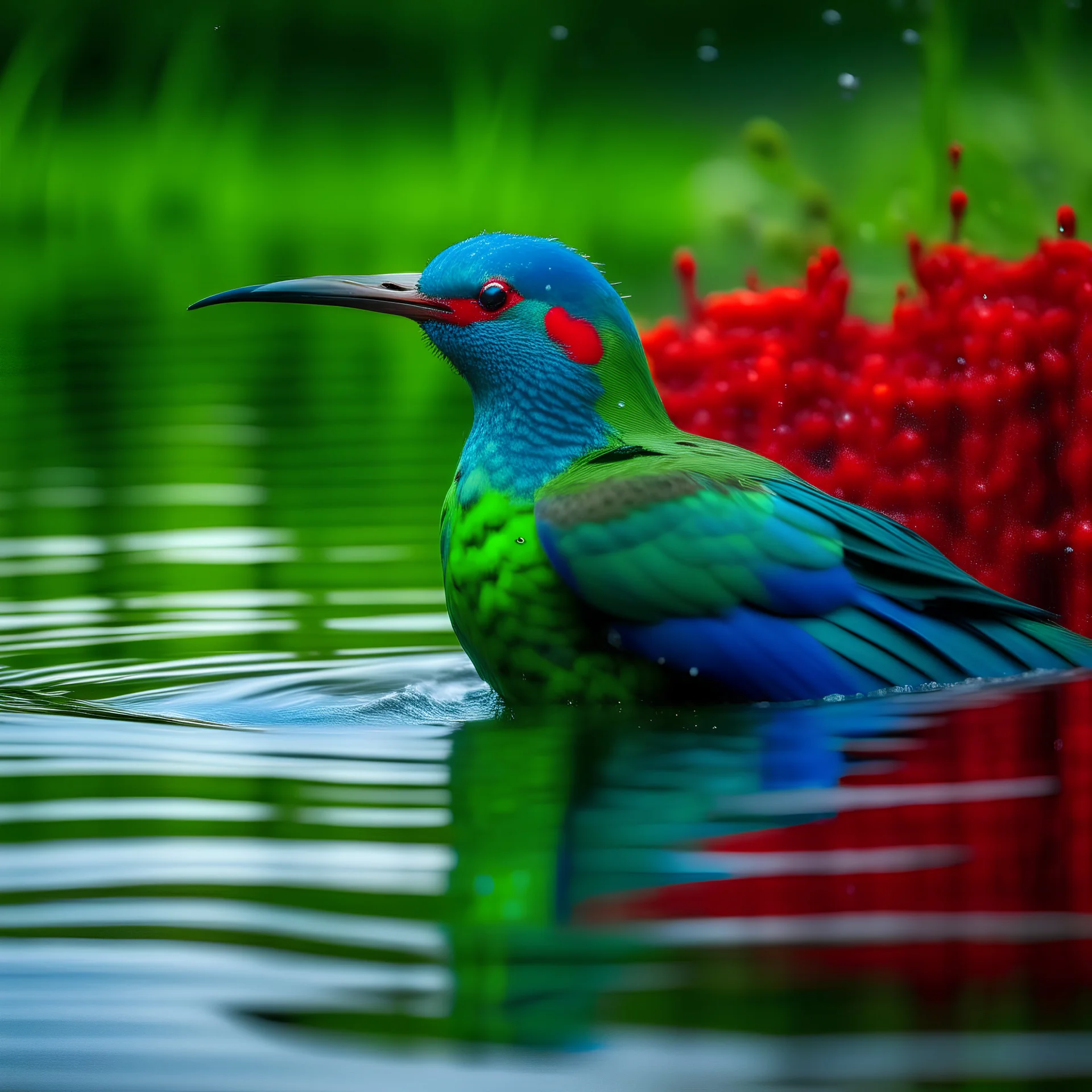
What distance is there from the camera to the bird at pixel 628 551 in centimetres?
336

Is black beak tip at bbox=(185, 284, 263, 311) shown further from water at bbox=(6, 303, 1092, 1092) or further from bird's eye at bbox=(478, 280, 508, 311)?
water at bbox=(6, 303, 1092, 1092)

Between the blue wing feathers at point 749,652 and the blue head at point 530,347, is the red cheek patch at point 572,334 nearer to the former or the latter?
the blue head at point 530,347

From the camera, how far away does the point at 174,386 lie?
911cm

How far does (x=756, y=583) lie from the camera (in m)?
3.38

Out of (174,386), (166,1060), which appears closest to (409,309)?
(166,1060)

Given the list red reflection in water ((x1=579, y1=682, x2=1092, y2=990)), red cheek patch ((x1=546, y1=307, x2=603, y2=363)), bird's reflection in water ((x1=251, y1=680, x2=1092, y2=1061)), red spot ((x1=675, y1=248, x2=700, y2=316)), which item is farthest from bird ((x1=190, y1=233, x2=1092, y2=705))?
red spot ((x1=675, y1=248, x2=700, y2=316))

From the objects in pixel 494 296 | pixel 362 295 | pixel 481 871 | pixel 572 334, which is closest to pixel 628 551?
Result: pixel 572 334

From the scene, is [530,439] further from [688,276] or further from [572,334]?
[688,276]

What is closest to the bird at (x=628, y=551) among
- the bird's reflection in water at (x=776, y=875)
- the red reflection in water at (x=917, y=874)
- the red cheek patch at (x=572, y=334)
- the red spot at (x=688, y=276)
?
the red cheek patch at (x=572, y=334)

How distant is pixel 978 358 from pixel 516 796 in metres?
1.93

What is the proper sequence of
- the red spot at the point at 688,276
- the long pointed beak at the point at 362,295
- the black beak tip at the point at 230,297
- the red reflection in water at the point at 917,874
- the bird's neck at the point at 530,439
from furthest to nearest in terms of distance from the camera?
the red spot at the point at 688,276 < the black beak tip at the point at 230,297 < the long pointed beak at the point at 362,295 < the bird's neck at the point at 530,439 < the red reflection in water at the point at 917,874

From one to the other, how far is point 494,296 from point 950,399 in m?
1.20

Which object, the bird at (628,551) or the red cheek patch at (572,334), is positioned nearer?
the bird at (628,551)

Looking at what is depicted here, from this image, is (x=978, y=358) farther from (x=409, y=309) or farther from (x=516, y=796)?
(x=516, y=796)
